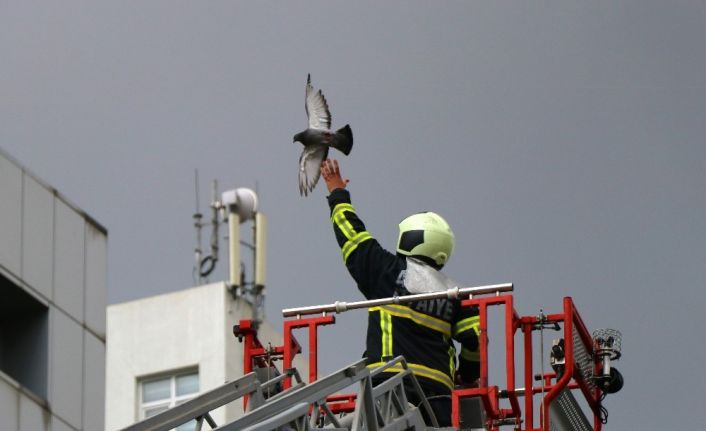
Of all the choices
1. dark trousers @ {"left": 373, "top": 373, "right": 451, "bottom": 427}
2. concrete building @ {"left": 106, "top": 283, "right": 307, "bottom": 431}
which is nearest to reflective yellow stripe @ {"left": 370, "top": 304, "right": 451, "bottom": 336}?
dark trousers @ {"left": 373, "top": 373, "right": 451, "bottom": 427}

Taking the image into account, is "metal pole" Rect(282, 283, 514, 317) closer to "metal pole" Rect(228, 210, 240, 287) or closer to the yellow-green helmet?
the yellow-green helmet

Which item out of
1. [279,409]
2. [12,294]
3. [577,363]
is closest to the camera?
[279,409]

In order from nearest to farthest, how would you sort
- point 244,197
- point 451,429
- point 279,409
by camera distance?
point 279,409 < point 451,429 < point 244,197

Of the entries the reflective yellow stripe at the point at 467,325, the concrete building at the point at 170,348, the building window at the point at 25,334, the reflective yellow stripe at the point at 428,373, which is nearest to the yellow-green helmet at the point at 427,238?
the reflective yellow stripe at the point at 467,325

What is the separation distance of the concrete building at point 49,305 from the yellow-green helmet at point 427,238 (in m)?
14.4

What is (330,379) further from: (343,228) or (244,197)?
(244,197)

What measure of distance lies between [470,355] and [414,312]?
724 millimetres

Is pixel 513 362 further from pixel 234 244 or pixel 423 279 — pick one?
pixel 234 244

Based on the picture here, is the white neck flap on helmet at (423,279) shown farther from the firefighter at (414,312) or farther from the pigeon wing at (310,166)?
the pigeon wing at (310,166)

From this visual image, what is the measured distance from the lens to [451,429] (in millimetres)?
16938

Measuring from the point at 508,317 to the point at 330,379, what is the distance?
2367 mm

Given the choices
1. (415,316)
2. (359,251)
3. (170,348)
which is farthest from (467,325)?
(170,348)

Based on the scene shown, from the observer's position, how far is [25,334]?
33.7 meters

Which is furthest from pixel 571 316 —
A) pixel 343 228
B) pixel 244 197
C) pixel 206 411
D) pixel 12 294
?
pixel 244 197
